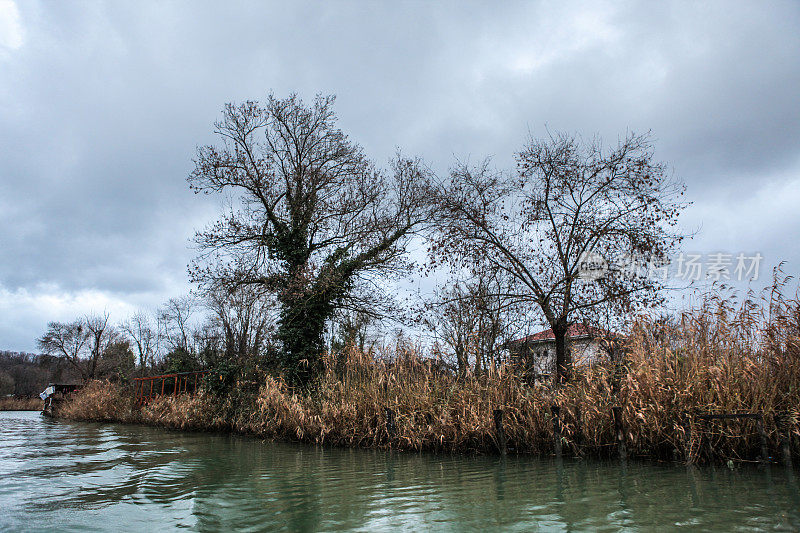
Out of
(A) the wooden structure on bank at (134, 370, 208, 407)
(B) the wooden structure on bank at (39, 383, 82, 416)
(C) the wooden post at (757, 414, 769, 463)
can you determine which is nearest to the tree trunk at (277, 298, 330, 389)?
(A) the wooden structure on bank at (134, 370, 208, 407)

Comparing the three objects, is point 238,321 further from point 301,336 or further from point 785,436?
point 785,436

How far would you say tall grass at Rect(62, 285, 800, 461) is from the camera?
6.60 m

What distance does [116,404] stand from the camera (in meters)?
22.7

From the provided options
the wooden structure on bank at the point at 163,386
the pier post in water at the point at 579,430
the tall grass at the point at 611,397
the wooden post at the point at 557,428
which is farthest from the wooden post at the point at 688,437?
the wooden structure on bank at the point at 163,386

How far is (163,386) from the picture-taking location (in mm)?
19891

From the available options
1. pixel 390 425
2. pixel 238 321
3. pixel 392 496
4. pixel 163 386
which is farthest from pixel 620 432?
pixel 238 321

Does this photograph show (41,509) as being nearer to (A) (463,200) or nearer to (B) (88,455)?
(B) (88,455)

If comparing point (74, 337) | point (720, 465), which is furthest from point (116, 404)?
point (74, 337)

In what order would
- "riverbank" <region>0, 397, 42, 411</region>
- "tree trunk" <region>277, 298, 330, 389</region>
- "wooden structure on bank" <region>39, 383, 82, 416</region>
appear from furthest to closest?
"riverbank" <region>0, 397, 42, 411</region> < "wooden structure on bank" <region>39, 383, 82, 416</region> < "tree trunk" <region>277, 298, 330, 389</region>

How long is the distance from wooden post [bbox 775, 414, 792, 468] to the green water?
0.59ft

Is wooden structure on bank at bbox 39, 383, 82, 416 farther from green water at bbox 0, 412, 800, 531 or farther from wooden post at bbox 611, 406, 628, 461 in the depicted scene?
wooden post at bbox 611, 406, 628, 461

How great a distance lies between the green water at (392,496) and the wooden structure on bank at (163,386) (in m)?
12.0

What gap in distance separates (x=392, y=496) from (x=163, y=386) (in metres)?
17.8

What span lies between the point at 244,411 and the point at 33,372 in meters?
78.4
